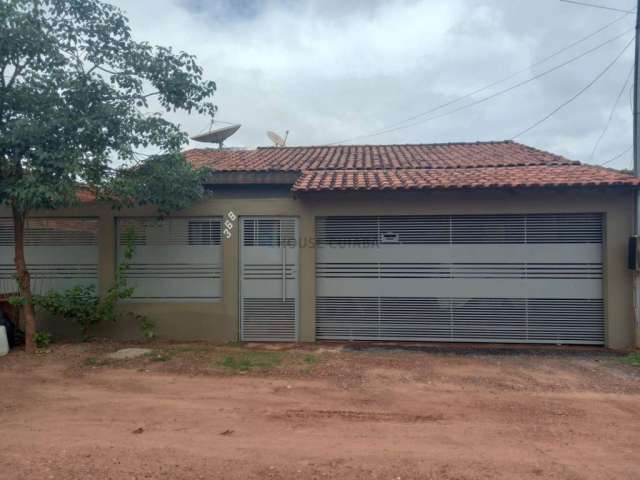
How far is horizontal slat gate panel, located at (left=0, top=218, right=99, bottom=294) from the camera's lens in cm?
864

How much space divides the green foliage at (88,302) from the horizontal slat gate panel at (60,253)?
456 mm

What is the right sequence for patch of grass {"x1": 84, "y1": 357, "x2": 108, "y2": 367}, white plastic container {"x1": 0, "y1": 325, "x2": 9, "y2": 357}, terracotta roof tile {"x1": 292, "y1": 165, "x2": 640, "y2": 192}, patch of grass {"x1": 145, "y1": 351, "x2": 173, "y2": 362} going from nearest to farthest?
patch of grass {"x1": 84, "y1": 357, "x2": 108, "y2": 367} < patch of grass {"x1": 145, "y1": 351, "x2": 173, "y2": 362} < white plastic container {"x1": 0, "y1": 325, "x2": 9, "y2": 357} < terracotta roof tile {"x1": 292, "y1": 165, "x2": 640, "y2": 192}

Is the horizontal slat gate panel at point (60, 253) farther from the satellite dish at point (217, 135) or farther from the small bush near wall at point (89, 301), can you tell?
the satellite dish at point (217, 135)

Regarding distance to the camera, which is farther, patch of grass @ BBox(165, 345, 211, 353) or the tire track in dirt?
patch of grass @ BBox(165, 345, 211, 353)

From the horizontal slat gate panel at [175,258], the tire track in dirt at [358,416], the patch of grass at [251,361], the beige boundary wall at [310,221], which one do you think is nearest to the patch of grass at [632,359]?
the beige boundary wall at [310,221]

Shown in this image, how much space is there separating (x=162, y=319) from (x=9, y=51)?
4752 mm

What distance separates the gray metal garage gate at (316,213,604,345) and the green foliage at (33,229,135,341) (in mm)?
3370

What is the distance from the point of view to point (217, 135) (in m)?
12.4

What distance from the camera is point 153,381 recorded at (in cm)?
593

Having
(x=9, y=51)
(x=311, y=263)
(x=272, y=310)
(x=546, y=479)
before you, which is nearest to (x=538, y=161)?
(x=311, y=263)

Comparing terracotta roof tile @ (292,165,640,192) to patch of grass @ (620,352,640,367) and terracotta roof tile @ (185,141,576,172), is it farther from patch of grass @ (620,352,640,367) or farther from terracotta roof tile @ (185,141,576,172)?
patch of grass @ (620,352,640,367)

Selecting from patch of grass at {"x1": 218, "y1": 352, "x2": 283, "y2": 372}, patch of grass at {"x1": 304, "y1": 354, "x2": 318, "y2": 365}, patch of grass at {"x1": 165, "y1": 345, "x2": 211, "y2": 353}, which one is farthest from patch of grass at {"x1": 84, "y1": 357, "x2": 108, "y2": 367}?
patch of grass at {"x1": 304, "y1": 354, "x2": 318, "y2": 365}

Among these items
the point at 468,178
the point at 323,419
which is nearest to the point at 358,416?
the point at 323,419

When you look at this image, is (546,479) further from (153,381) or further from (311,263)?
(311,263)
